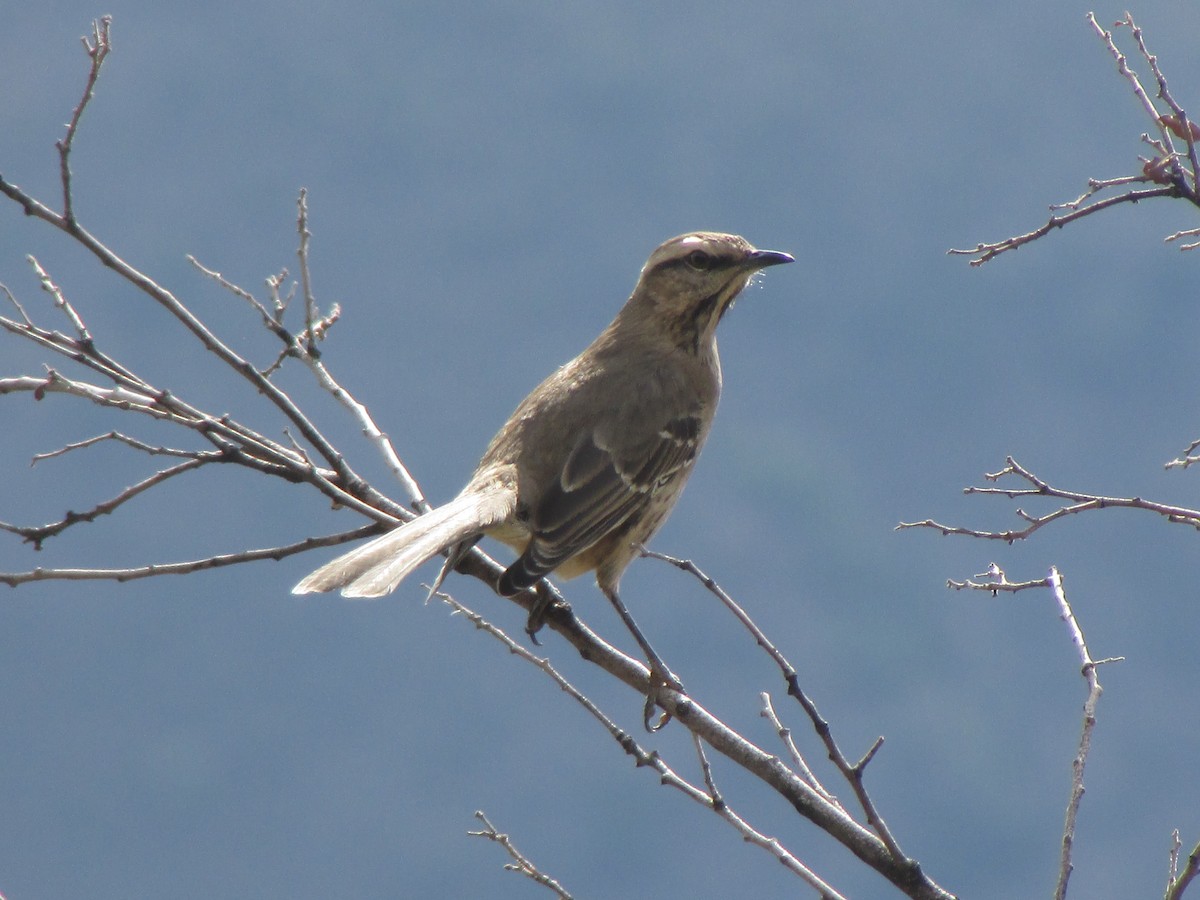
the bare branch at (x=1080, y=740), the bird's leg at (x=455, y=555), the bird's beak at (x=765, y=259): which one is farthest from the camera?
the bird's beak at (x=765, y=259)

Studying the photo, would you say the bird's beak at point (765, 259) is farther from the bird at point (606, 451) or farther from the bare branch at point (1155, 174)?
the bare branch at point (1155, 174)

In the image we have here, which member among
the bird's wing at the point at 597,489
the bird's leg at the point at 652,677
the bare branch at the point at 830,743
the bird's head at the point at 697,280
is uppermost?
the bird's head at the point at 697,280

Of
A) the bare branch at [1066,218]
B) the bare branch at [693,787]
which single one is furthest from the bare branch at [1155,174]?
the bare branch at [693,787]

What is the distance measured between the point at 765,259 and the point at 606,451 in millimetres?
999

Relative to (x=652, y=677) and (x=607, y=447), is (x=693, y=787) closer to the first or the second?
(x=652, y=677)

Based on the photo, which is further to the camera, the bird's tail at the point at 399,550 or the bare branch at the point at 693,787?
the bird's tail at the point at 399,550

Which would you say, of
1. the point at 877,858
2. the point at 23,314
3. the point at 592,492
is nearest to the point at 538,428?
the point at 592,492

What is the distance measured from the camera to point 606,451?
4.24 metres

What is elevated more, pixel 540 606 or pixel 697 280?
pixel 697 280

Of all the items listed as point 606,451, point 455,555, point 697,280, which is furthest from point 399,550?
point 697,280

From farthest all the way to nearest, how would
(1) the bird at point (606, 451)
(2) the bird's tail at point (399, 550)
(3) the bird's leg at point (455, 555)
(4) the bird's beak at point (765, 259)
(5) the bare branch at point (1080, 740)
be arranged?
(4) the bird's beak at point (765, 259) → (1) the bird at point (606, 451) → (3) the bird's leg at point (455, 555) → (2) the bird's tail at point (399, 550) → (5) the bare branch at point (1080, 740)

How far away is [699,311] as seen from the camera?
481 cm

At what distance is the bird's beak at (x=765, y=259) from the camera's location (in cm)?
458

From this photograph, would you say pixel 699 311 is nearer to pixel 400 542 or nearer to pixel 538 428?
pixel 538 428
